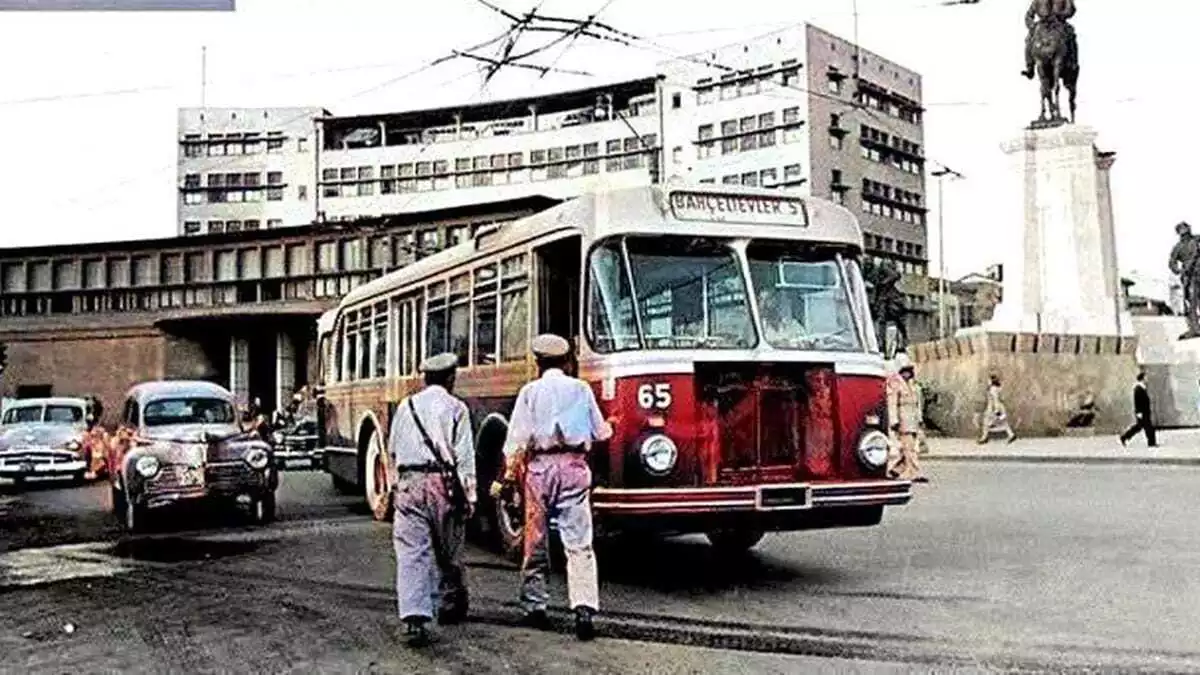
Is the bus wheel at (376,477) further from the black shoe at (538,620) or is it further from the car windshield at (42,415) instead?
the car windshield at (42,415)

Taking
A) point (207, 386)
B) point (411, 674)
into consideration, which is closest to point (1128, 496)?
point (207, 386)

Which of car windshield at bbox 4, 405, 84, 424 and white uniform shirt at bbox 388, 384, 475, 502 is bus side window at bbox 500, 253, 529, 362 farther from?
car windshield at bbox 4, 405, 84, 424

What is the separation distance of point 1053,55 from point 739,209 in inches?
1092

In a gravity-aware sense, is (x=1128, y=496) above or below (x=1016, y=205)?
below

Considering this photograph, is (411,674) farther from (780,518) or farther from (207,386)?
(207,386)

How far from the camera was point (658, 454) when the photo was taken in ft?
30.1

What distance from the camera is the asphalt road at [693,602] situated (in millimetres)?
7434

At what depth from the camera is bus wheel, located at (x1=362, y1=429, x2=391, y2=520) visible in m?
15.3

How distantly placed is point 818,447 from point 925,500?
8.25 meters

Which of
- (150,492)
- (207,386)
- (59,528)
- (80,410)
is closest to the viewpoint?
(150,492)

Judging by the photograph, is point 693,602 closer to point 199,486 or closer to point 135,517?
point 199,486

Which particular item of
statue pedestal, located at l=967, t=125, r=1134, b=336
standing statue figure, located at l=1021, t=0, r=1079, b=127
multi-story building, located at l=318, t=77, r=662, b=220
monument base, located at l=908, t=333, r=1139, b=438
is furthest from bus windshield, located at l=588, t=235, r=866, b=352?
multi-story building, located at l=318, t=77, r=662, b=220

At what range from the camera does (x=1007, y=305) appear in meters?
34.8

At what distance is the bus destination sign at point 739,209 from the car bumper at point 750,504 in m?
2.02
